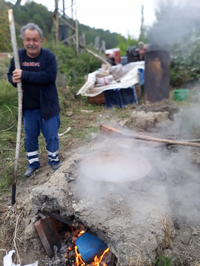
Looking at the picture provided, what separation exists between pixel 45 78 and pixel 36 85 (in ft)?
0.61

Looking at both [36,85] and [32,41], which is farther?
[36,85]

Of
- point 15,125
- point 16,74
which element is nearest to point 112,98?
point 15,125

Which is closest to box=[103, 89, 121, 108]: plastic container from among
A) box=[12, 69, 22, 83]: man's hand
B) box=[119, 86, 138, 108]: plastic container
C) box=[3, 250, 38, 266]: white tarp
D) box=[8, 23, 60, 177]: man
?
box=[119, 86, 138, 108]: plastic container

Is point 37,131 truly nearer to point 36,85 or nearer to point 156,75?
point 36,85

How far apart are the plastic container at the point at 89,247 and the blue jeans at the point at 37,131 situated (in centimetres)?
144

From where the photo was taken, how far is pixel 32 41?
2.70m

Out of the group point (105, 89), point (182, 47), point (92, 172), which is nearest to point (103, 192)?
point (92, 172)

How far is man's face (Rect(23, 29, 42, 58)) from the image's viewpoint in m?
2.67

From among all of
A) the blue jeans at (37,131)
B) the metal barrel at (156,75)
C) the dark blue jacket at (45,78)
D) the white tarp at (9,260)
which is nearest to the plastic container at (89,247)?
the white tarp at (9,260)

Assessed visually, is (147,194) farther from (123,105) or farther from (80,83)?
(80,83)

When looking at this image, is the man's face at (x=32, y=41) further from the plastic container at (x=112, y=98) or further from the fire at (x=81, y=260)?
the plastic container at (x=112, y=98)

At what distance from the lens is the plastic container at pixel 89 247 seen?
79.1 inches

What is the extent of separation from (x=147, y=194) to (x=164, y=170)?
2.06 ft

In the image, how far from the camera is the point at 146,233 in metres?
1.77
